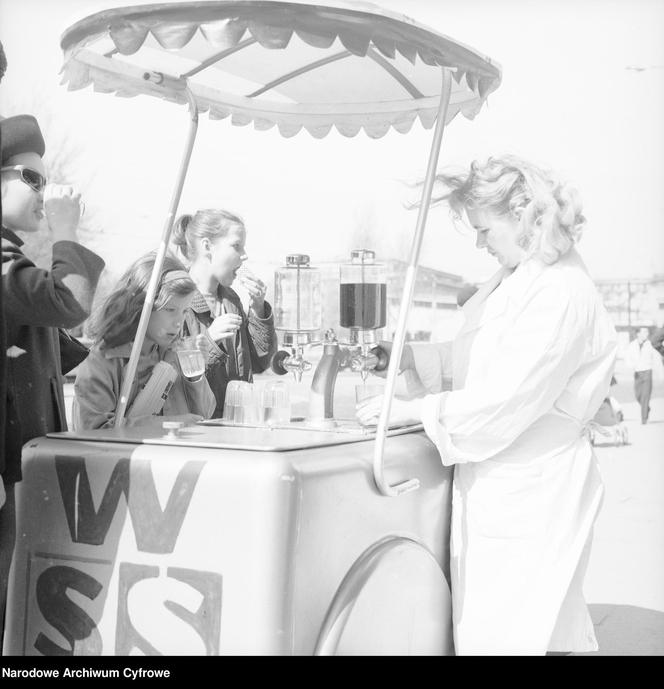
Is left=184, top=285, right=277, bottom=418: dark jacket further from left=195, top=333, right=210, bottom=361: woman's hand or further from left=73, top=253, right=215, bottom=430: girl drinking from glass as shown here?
left=73, top=253, right=215, bottom=430: girl drinking from glass

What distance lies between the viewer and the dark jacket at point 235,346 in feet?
13.0

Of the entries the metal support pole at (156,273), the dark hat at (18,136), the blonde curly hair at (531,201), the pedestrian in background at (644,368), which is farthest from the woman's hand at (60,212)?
the pedestrian in background at (644,368)

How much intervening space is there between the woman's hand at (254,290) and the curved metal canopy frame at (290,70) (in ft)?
2.99

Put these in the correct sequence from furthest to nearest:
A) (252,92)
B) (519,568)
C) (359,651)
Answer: (252,92), (519,568), (359,651)

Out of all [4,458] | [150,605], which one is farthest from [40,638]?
[4,458]

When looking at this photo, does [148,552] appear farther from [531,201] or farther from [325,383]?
[531,201]

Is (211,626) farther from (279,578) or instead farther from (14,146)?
(14,146)

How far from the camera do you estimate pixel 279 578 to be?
6.84 feet

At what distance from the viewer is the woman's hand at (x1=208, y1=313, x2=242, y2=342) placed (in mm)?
3891

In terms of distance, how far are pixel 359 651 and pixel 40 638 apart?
0.78m

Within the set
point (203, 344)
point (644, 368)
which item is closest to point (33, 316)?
point (203, 344)

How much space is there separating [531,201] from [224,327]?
1.50 metres

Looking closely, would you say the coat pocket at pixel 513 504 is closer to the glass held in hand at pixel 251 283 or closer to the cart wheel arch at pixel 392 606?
the cart wheel arch at pixel 392 606

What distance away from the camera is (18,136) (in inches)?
92.4
